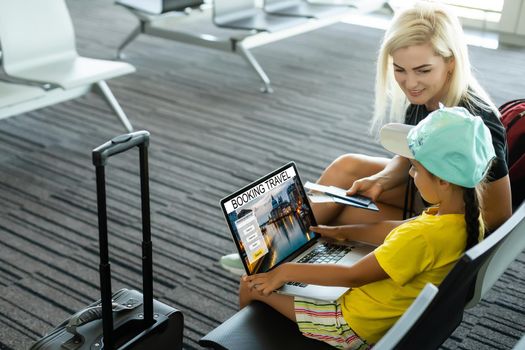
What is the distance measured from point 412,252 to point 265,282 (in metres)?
0.37

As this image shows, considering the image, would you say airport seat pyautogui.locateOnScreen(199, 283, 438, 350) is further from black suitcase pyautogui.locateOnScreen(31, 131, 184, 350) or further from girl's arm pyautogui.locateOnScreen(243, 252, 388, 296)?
black suitcase pyautogui.locateOnScreen(31, 131, 184, 350)

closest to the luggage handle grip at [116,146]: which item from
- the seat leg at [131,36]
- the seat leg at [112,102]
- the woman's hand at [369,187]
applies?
the woman's hand at [369,187]

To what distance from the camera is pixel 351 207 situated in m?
2.12

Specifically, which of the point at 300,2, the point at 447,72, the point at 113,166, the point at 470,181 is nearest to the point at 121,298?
the point at 470,181

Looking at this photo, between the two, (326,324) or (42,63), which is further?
(42,63)

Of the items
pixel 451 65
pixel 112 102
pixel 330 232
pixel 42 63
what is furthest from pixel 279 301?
pixel 42 63

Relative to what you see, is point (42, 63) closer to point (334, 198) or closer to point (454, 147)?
point (334, 198)

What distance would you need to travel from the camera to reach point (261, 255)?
5.59 feet

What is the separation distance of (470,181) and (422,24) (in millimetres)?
593

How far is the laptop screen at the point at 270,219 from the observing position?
1.65 meters

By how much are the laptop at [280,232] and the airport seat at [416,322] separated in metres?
0.09

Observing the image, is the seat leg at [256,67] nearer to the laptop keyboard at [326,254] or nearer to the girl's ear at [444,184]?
the laptop keyboard at [326,254]

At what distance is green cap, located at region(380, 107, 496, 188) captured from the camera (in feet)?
4.72

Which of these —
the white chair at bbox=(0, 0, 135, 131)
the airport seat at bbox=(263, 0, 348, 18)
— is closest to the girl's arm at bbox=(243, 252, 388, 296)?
the white chair at bbox=(0, 0, 135, 131)
